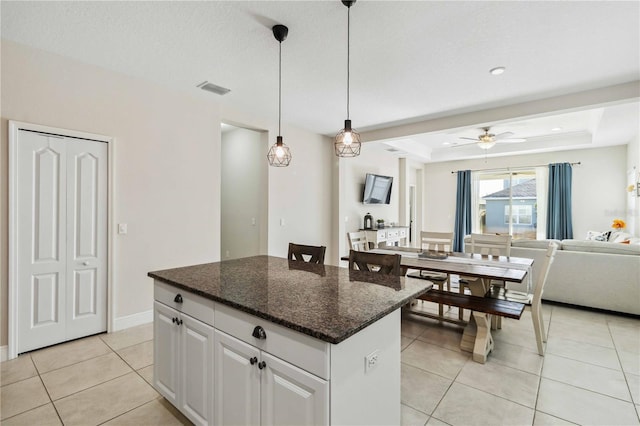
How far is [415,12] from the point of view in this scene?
7.25 ft

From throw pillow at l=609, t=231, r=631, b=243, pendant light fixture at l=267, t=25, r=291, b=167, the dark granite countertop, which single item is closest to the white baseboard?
the dark granite countertop

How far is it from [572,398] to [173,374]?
2700mm

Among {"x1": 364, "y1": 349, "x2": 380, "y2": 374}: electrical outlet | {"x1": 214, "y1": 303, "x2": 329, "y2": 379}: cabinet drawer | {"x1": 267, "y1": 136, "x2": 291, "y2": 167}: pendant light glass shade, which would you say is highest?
{"x1": 267, "y1": 136, "x2": 291, "y2": 167}: pendant light glass shade

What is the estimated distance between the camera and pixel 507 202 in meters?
7.79

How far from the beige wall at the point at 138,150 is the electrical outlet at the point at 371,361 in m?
2.99

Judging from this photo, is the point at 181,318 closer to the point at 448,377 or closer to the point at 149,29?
the point at 448,377

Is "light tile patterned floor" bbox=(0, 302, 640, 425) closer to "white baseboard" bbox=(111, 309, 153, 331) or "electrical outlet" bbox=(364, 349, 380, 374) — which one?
"white baseboard" bbox=(111, 309, 153, 331)

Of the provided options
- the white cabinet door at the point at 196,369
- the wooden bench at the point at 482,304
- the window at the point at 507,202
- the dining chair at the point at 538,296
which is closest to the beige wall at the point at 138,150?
the white cabinet door at the point at 196,369

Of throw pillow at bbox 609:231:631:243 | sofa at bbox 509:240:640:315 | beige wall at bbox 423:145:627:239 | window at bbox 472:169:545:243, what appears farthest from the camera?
window at bbox 472:169:545:243

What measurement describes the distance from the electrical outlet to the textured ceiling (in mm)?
2235

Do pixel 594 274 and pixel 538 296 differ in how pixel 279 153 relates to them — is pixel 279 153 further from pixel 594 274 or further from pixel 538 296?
pixel 594 274

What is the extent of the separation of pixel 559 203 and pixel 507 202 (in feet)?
3.65

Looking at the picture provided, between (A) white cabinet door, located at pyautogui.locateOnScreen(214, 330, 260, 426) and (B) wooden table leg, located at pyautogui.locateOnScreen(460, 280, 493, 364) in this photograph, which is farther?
(B) wooden table leg, located at pyautogui.locateOnScreen(460, 280, 493, 364)

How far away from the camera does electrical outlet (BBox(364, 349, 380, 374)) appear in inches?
52.5
